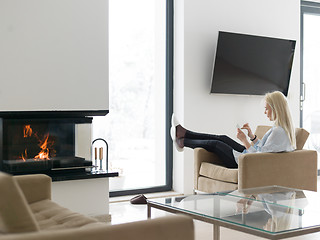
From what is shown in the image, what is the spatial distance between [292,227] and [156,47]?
3565 mm

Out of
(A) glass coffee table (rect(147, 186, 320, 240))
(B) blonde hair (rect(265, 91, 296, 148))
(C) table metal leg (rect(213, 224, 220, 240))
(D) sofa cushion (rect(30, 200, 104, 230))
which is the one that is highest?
(B) blonde hair (rect(265, 91, 296, 148))

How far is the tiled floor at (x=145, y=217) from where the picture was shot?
12.9ft

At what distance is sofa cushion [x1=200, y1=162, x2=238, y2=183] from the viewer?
4.44m

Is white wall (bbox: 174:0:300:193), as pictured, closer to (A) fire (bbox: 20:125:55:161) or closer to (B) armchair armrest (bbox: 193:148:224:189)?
(B) armchair armrest (bbox: 193:148:224:189)

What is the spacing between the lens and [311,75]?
7.30m

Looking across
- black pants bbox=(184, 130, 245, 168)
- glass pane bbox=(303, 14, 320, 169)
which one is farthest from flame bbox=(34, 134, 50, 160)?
glass pane bbox=(303, 14, 320, 169)

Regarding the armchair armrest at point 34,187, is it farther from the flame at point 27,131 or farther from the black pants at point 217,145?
the black pants at point 217,145

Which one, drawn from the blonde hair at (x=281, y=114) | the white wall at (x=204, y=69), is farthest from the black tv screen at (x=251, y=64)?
the blonde hair at (x=281, y=114)

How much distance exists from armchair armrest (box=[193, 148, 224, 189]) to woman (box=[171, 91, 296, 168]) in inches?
2.0

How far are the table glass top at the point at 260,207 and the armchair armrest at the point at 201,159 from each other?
39.5 inches

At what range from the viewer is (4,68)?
4.16 meters

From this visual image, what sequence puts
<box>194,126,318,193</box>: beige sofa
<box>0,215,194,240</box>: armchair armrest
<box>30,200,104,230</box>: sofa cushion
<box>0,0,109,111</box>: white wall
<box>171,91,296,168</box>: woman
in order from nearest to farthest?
<box>0,215,194,240</box>: armchair armrest
<box>30,200,104,230</box>: sofa cushion
<box>0,0,109,111</box>: white wall
<box>194,126,318,193</box>: beige sofa
<box>171,91,296,168</box>: woman

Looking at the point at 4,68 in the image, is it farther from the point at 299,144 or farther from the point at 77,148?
the point at 299,144

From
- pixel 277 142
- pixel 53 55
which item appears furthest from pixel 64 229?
pixel 277 142
